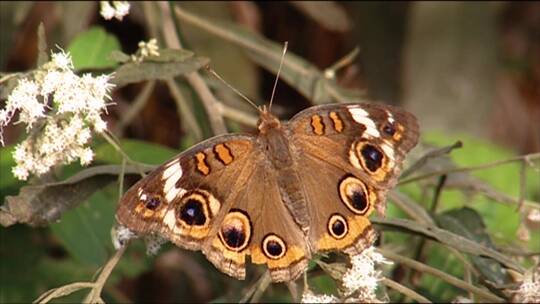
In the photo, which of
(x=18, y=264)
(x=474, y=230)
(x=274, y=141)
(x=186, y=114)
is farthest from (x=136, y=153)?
(x=474, y=230)

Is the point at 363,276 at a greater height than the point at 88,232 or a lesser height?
greater

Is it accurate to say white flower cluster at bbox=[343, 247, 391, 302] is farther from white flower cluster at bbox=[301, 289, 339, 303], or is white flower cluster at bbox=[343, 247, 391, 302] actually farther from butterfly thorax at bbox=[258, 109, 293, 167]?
butterfly thorax at bbox=[258, 109, 293, 167]

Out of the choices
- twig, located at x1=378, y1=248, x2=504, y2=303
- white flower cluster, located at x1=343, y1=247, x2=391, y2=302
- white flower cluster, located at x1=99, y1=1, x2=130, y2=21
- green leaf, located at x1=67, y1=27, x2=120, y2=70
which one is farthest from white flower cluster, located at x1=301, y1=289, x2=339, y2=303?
green leaf, located at x1=67, y1=27, x2=120, y2=70

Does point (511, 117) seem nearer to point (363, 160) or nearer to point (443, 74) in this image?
point (443, 74)

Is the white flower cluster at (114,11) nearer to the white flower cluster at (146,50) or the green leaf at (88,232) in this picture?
the white flower cluster at (146,50)

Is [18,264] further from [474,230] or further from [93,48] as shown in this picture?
[474,230]
